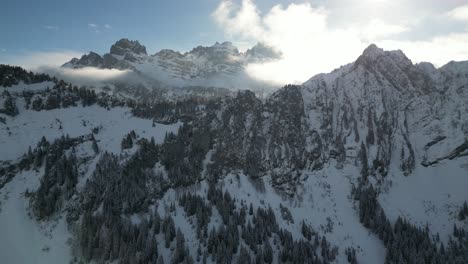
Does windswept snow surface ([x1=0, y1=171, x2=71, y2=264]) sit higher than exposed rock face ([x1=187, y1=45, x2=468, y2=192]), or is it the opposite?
exposed rock face ([x1=187, y1=45, x2=468, y2=192])

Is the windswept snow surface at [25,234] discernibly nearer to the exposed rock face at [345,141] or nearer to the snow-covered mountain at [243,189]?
the snow-covered mountain at [243,189]

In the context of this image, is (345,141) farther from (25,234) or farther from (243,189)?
(25,234)

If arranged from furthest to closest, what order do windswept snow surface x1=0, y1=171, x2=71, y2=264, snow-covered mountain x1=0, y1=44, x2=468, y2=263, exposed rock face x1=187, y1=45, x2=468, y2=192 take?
exposed rock face x1=187, y1=45, x2=468, y2=192 < snow-covered mountain x1=0, y1=44, x2=468, y2=263 < windswept snow surface x1=0, y1=171, x2=71, y2=264

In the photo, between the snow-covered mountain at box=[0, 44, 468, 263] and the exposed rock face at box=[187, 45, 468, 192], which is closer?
the snow-covered mountain at box=[0, 44, 468, 263]

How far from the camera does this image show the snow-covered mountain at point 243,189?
135875 millimetres

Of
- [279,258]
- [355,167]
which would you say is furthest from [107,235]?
[355,167]

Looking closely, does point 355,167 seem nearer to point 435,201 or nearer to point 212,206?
point 435,201

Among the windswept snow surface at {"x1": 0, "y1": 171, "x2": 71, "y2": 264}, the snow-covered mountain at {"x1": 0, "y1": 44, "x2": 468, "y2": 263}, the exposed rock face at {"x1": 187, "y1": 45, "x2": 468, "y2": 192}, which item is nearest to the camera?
the windswept snow surface at {"x1": 0, "y1": 171, "x2": 71, "y2": 264}

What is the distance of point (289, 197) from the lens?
166625mm

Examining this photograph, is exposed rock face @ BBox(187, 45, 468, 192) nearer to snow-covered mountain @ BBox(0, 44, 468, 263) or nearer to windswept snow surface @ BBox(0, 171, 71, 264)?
snow-covered mountain @ BBox(0, 44, 468, 263)

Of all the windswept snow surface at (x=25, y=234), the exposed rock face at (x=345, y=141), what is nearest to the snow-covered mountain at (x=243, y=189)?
the windswept snow surface at (x=25, y=234)

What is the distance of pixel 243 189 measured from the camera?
16550cm

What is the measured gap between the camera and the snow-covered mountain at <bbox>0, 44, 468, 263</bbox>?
446ft

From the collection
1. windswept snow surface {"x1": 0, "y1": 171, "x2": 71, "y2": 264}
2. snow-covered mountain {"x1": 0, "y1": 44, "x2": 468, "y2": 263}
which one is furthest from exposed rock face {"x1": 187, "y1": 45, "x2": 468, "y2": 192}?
windswept snow surface {"x1": 0, "y1": 171, "x2": 71, "y2": 264}
